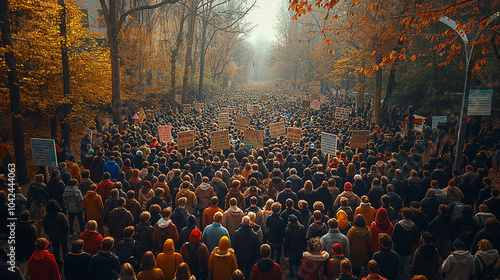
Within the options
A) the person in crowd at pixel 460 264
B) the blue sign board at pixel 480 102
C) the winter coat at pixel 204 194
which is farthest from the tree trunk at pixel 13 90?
the blue sign board at pixel 480 102

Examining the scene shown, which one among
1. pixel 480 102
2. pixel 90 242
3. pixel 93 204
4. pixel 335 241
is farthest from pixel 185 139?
pixel 480 102

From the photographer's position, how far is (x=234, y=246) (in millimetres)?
5559

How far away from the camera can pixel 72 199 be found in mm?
7258

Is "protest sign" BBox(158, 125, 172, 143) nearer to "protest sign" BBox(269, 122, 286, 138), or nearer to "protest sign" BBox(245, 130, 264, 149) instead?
"protest sign" BBox(245, 130, 264, 149)

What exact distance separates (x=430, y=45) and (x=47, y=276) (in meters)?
25.4

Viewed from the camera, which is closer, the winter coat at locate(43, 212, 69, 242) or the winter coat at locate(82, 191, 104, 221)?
the winter coat at locate(43, 212, 69, 242)

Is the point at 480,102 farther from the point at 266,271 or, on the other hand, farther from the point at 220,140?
the point at 266,271

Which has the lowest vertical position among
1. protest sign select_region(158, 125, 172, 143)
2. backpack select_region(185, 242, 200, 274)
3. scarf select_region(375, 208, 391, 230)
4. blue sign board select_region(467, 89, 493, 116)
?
backpack select_region(185, 242, 200, 274)

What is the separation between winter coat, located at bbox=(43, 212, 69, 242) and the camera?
6051 mm

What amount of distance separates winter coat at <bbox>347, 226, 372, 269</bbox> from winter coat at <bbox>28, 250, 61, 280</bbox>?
4981 mm

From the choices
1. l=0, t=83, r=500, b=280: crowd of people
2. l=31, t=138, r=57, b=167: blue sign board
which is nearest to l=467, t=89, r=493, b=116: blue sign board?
l=0, t=83, r=500, b=280: crowd of people

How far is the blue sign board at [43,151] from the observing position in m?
8.92

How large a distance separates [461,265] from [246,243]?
351 cm

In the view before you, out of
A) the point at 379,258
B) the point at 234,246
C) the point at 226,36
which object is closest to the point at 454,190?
the point at 379,258
